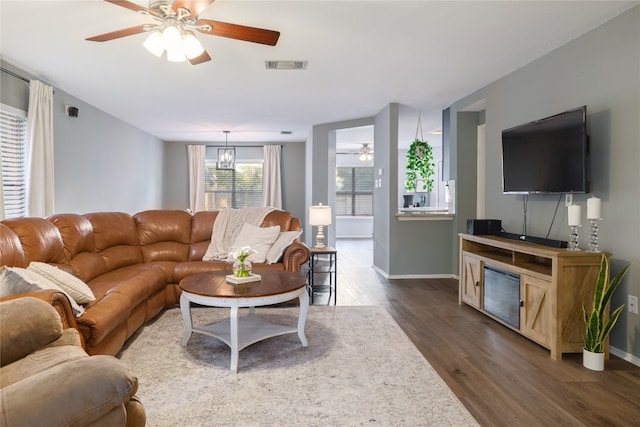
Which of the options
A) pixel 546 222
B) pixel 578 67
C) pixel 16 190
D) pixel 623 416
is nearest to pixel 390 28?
pixel 578 67

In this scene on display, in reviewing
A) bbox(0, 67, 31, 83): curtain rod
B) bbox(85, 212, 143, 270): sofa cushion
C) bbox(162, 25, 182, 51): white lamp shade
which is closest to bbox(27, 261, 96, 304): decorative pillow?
bbox(85, 212, 143, 270): sofa cushion

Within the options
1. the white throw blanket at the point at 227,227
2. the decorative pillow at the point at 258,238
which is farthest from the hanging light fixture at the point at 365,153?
the decorative pillow at the point at 258,238

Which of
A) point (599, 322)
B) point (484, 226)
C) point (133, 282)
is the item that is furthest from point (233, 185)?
point (599, 322)

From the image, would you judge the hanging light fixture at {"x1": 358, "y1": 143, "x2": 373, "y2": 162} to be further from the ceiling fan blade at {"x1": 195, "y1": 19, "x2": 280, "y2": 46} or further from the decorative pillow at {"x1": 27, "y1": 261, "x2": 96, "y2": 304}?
the decorative pillow at {"x1": 27, "y1": 261, "x2": 96, "y2": 304}

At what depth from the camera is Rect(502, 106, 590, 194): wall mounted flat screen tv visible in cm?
290

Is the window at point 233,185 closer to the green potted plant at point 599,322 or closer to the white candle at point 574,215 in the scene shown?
the white candle at point 574,215

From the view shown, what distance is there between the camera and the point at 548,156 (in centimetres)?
325

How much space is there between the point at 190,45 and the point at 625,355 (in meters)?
3.64

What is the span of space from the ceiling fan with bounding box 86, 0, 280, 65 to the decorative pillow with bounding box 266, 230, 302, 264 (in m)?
2.24

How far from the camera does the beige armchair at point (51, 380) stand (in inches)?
38.9

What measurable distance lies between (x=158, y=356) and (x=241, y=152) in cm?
705

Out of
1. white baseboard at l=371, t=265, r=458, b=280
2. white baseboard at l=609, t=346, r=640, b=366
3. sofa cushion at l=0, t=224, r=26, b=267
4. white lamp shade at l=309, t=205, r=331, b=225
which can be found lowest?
white baseboard at l=609, t=346, r=640, b=366

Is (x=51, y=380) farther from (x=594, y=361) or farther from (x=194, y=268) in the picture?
(x=594, y=361)

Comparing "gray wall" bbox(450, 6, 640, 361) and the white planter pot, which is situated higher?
"gray wall" bbox(450, 6, 640, 361)
